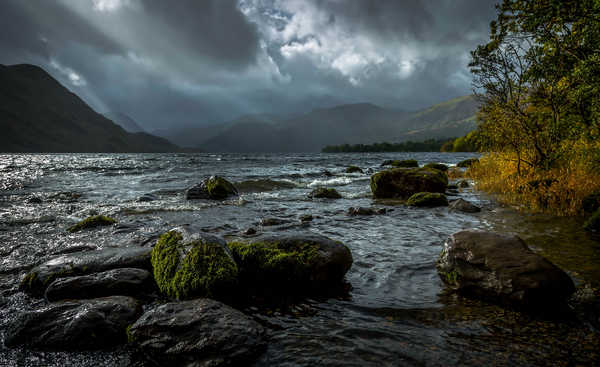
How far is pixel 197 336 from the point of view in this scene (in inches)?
125

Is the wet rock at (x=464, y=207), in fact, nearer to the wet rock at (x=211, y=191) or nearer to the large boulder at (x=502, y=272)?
the large boulder at (x=502, y=272)

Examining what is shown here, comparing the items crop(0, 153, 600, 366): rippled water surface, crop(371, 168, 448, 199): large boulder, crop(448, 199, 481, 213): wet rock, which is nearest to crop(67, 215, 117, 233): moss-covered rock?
crop(0, 153, 600, 366): rippled water surface

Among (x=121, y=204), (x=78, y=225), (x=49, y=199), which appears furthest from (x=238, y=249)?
(x=49, y=199)

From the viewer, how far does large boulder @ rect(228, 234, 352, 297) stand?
4.86m

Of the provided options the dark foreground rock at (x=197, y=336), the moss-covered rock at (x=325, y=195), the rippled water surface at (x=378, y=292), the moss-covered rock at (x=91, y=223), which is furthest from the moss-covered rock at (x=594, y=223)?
the moss-covered rock at (x=91, y=223)

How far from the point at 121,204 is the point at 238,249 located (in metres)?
10.1

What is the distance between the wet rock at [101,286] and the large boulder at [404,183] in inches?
496

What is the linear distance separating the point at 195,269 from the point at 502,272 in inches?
182

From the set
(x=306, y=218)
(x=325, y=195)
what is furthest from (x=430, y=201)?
(x=306, y=218)

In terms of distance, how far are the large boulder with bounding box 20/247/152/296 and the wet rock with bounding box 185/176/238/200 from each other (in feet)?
29.7

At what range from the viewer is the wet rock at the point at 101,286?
441 centimetres

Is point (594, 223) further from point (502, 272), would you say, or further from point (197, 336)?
point (197, 336)

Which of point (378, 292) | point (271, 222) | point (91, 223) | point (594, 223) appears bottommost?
point (378, 292)

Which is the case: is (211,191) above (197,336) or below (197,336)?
above
